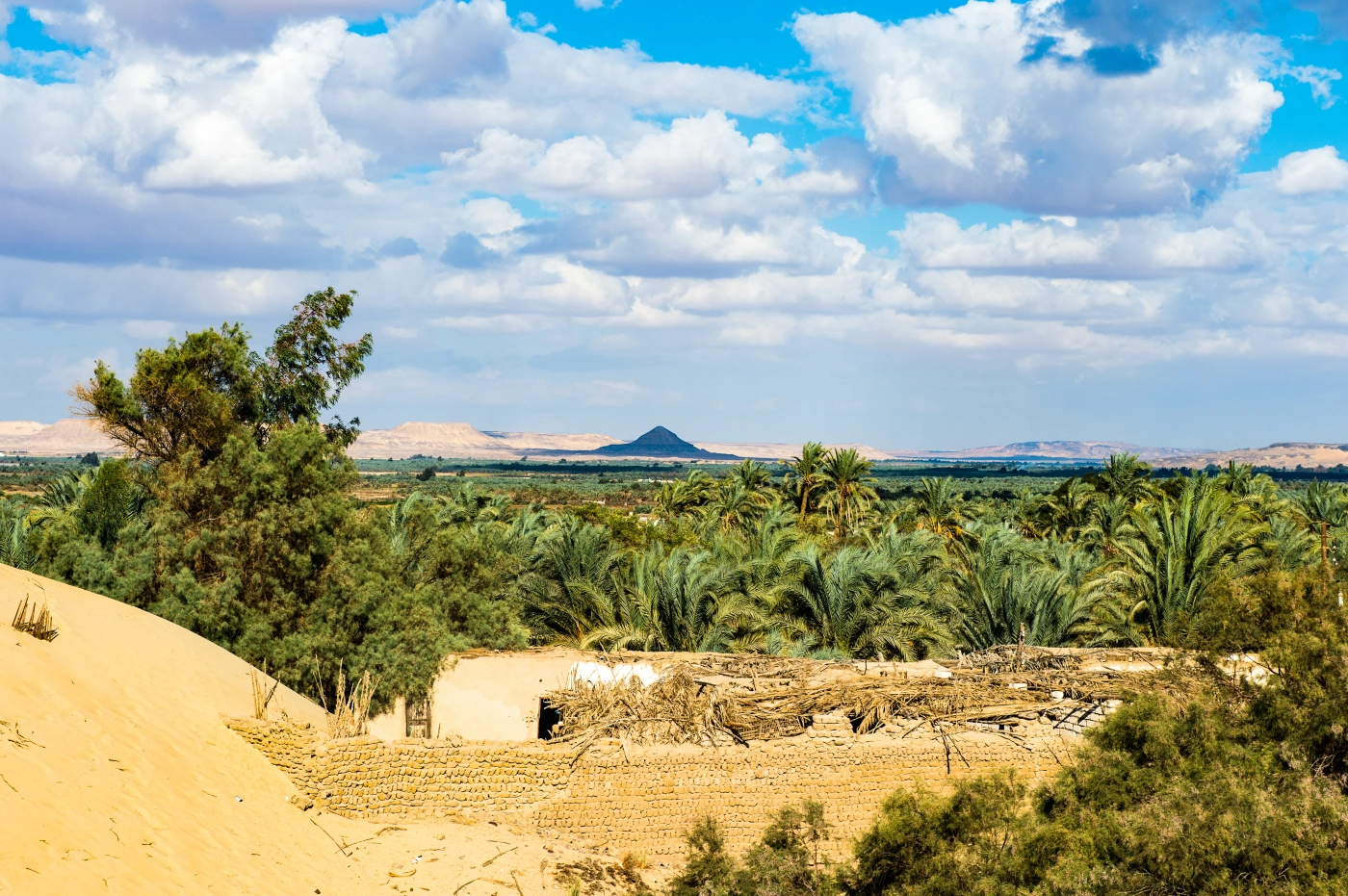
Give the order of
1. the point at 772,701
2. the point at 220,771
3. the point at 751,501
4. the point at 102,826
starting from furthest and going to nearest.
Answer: the point at 751,501, the point at 772,701, the point at 220,771, the point at 102,826

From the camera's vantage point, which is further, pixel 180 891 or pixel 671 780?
pixel 671 780

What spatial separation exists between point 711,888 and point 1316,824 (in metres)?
4.97

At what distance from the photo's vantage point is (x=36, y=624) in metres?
14.4

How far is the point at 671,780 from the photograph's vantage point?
15.1 meters

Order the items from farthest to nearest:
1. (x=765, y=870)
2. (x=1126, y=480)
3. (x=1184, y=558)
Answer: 1. (x=1126, y=480)
2. (x=1184, y=558)
3. (x=765, y=870)

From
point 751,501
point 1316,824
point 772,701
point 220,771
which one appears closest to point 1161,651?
point 772,701

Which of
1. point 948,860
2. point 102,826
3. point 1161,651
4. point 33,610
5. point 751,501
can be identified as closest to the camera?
point 948,860

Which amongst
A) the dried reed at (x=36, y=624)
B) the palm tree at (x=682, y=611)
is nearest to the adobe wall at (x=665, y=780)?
the dried reed at (x=36, y=624)

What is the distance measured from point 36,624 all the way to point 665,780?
7.80 m

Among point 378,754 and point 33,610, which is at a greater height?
point 33,610

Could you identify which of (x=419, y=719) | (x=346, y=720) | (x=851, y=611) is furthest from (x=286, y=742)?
(x=851, y=611)

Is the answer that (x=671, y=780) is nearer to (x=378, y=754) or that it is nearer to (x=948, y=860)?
(x=378, y=754)

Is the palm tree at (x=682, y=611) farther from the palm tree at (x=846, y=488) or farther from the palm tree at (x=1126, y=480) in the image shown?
the palm tree at (x=1126, y=480)

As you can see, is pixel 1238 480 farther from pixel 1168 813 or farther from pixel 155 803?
pixel 155 803
